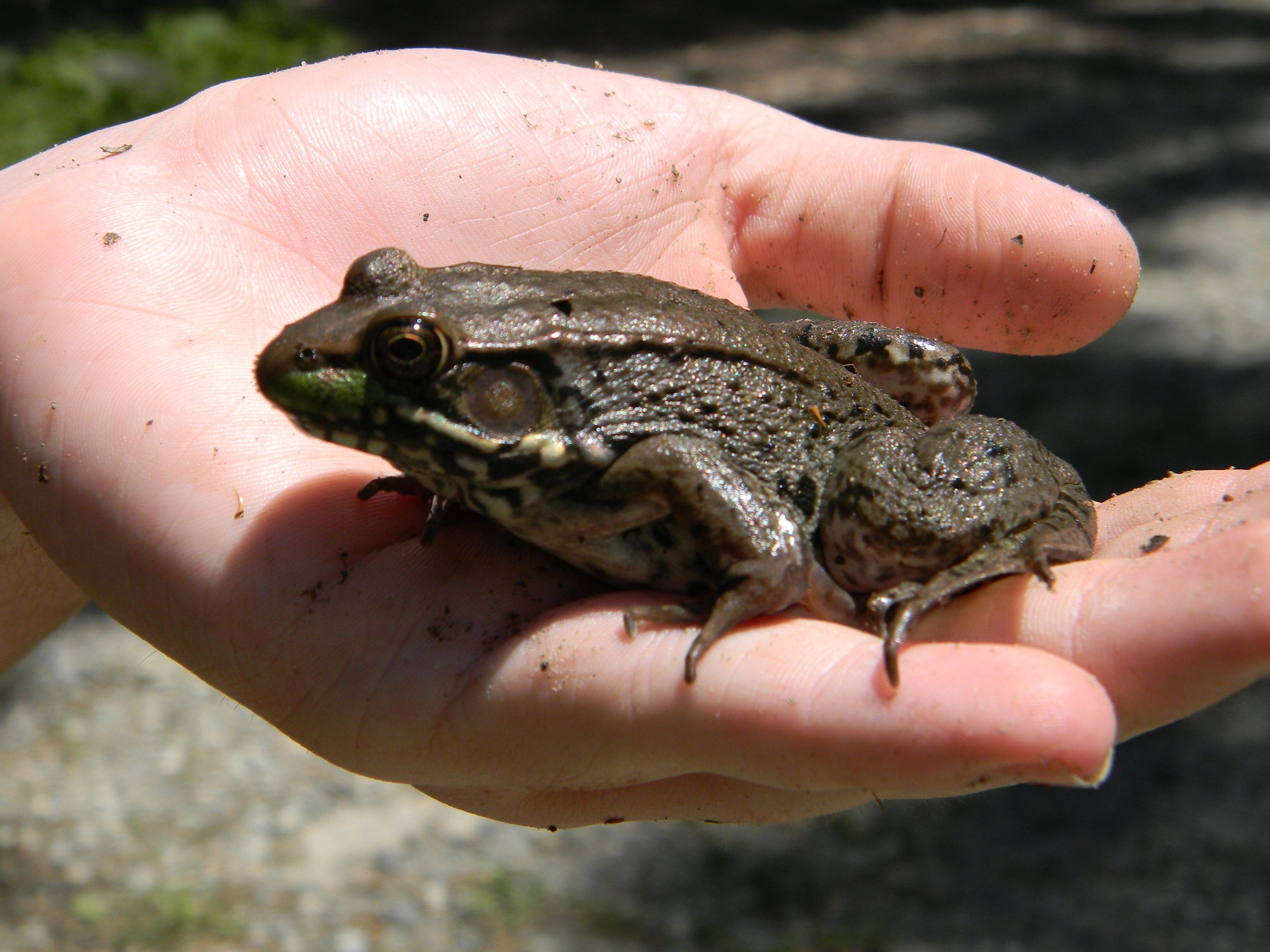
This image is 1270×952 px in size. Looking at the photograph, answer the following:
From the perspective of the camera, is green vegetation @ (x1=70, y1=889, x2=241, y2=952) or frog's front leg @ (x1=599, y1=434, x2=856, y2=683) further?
green vegetation @ (x1=70, y1=889, x2=241, y2=952)

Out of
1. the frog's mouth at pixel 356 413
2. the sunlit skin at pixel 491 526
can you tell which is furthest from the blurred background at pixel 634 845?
the frog's mouth at pixel 356 413

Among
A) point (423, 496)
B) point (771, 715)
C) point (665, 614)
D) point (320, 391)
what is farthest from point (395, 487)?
point (771, 715)

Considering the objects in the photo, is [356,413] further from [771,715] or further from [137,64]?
[137,64]

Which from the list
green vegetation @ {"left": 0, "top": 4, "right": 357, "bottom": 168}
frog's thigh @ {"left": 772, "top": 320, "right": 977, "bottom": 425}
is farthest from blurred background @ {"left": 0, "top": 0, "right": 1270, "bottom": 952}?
green vegetation @ {"left": 0, "top": 4, "right": 357, "bottom": 168}

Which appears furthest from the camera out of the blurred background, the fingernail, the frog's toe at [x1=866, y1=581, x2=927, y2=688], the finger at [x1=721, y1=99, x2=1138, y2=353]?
the blurred background

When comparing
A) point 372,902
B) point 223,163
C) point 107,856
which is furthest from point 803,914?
point 223,163

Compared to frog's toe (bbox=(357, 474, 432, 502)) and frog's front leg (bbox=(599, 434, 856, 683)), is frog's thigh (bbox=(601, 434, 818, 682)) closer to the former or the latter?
frog's front leg (bbox=(599, 434, 856, 683))

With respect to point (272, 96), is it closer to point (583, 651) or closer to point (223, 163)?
point (223, 163)
